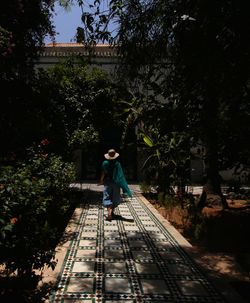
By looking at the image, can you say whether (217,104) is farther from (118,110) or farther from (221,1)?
(118,110)

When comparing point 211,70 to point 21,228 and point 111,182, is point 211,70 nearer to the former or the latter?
point 21,228

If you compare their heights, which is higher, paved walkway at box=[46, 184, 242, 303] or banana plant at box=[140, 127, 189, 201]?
banana plant at box=[140, 127, 189, 201]

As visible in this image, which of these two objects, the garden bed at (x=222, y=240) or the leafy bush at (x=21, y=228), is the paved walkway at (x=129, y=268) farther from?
the leafy bush at (x=21, y=228)

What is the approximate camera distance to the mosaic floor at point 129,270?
4043 millimetres

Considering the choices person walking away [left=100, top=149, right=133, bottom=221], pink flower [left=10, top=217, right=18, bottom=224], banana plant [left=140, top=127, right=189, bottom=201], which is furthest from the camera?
banana plant [left=140, top=127, right=189, bottom=201]

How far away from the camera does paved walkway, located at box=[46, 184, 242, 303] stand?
406 cm

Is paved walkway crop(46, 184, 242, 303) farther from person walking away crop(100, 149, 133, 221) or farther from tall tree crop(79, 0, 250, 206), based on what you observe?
tall tree crop(79, 0, 250, 206)

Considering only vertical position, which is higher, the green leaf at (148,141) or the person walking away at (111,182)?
the green leaf at (148,141)

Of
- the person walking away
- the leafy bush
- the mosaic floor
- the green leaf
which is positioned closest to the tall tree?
the mosaic floor

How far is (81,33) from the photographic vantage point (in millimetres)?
5191

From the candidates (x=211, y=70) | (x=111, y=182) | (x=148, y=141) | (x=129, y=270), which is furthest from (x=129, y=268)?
(x=148, y=141)

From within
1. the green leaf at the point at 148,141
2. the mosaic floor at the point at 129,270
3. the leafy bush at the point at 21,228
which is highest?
the green leaf at the point at 148,141

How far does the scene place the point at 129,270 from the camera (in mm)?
4906

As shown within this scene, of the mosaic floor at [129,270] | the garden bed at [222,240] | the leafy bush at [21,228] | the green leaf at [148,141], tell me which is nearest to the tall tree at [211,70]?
the garden bed at [222,240]
